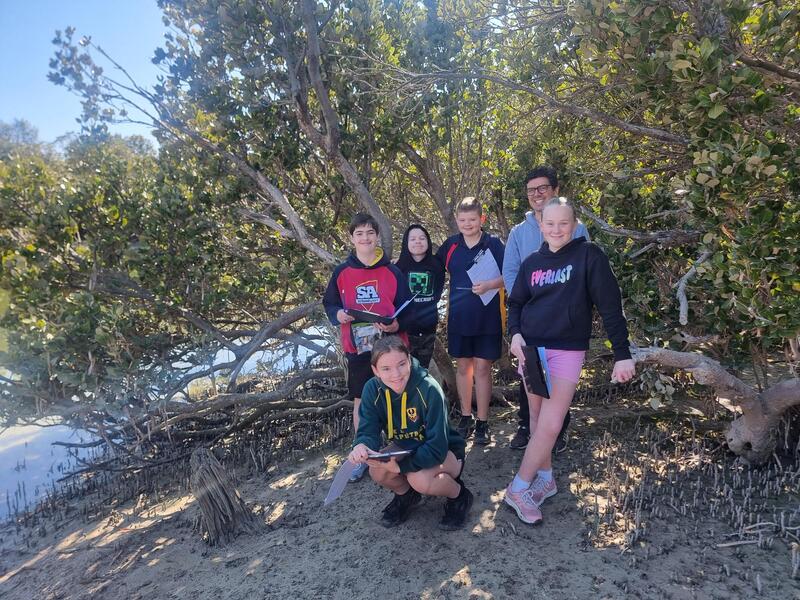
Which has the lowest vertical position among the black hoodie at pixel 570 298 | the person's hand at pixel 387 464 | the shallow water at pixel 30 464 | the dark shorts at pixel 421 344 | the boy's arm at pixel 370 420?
the shallow water at pixel 30 464

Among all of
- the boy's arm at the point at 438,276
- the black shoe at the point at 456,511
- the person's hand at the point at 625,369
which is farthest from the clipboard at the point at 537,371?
the boy's arm at the point at 438,276

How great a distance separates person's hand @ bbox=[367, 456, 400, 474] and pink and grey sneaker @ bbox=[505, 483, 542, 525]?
74cm

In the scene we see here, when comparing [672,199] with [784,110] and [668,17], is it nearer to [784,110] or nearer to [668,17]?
[784,110]

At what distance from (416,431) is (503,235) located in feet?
12.0

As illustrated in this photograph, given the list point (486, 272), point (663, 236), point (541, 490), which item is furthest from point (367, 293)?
point (663, 236)

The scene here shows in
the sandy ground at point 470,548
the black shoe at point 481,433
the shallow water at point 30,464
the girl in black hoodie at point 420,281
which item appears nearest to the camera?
the sandy ground at point 470,548

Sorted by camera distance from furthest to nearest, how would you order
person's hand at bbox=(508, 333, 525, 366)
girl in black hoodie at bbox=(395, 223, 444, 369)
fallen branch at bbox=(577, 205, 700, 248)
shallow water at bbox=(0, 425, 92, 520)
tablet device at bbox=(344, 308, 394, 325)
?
shallow water at bbox=(0, 425, 92, 520) → girl in black hoodie at bbox=(395, 223, 444, 369) → tablet device at bbox=(344, 308, 394, 325) → fallen branch at bbox=(577, 205, 700, 248) → person's hand at bbox=(508, 333, 525, 366)

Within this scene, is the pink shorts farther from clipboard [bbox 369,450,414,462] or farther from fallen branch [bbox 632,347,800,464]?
clipboard [bbox 369,450,414,462]

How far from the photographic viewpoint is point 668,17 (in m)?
2.54

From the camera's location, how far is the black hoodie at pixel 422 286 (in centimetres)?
369

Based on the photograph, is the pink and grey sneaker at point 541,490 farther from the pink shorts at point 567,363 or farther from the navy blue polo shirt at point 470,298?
the navy blue polo shirt at point 470,298

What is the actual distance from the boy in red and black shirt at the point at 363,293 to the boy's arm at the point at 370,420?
2.02ft

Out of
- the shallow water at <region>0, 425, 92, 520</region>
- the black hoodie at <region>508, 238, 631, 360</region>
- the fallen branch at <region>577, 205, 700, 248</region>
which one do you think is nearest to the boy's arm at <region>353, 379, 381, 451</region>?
the black hoodie at <region>508, 238, 631, 360</region>

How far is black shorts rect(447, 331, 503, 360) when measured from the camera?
360 cm
